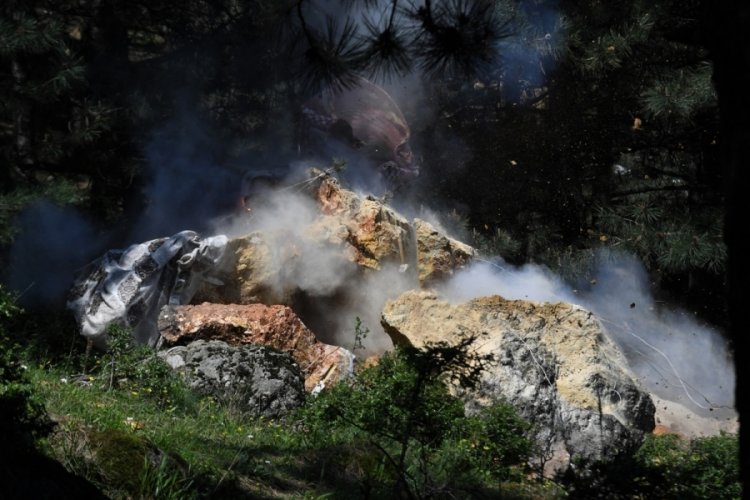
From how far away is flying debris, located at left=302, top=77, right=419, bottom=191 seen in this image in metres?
12.3

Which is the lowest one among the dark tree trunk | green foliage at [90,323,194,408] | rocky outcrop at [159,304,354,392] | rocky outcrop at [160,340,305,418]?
the dark tree trunk

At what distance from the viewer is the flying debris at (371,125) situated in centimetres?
1234

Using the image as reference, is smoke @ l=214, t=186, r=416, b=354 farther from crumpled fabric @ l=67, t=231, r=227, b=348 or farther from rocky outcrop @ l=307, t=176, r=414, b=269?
crumpled fabric @ l=67, t=231, r=227, b=348

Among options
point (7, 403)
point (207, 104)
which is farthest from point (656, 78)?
point (7, 403)

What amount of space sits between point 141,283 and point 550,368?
393 centimetres

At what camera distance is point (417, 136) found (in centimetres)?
1341

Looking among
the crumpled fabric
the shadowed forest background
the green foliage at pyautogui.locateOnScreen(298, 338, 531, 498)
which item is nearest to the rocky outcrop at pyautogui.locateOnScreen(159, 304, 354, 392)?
the crumpled fabric

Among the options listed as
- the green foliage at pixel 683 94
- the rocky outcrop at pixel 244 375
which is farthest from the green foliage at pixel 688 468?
the green foliage at pixel 683 94

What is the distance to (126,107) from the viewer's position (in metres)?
10.7

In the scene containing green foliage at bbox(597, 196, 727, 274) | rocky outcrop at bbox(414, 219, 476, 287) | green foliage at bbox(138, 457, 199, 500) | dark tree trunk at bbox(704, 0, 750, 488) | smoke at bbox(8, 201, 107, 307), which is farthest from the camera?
green foliage at bbox(597, 196, 727, 274)

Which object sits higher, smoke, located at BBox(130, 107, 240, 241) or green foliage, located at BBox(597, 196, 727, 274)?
green foliage, located at BBox(597, 196, 727, 274)

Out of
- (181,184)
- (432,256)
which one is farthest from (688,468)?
(181,184)

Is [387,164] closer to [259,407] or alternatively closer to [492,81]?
[492,81]

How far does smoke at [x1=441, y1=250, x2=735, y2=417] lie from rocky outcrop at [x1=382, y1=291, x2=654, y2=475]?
1.65 meters
